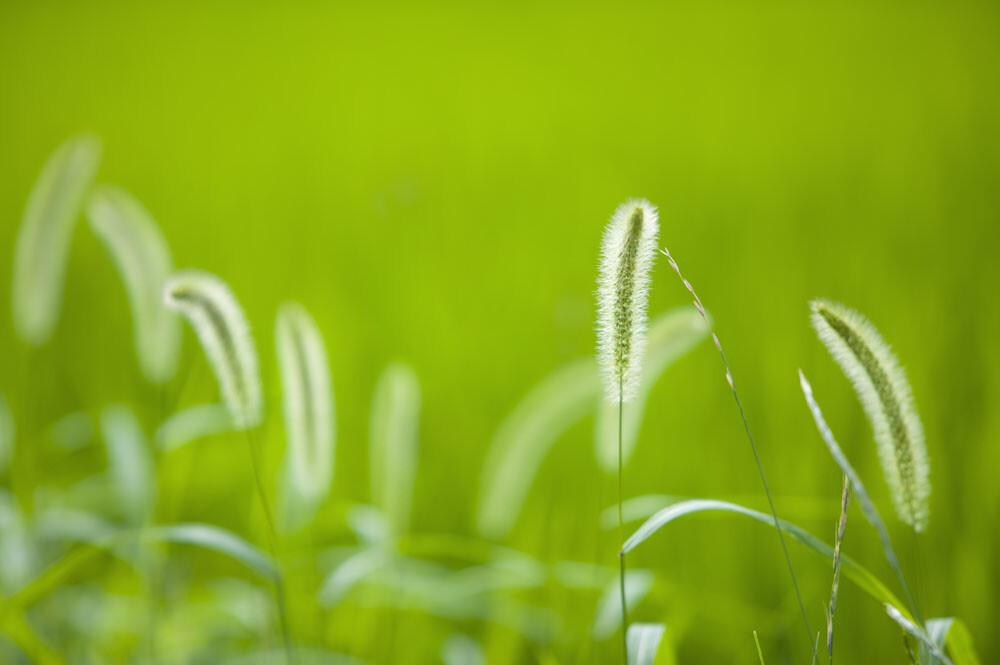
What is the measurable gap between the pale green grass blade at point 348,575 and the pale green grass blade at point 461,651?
0.29m

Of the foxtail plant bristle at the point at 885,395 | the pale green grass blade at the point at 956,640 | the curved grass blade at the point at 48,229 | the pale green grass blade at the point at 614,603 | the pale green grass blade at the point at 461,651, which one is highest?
the curved grass blade at the point at 48,229

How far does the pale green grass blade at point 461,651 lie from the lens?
1.25 metres

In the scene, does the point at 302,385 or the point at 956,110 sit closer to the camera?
the point at 302,385

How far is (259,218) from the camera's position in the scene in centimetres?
297

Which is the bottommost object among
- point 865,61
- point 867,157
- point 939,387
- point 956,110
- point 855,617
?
point 855,617

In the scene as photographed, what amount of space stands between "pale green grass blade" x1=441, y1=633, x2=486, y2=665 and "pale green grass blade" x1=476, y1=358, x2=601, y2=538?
11.6 inches

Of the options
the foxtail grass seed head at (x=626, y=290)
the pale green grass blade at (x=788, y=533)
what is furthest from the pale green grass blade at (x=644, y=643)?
the foxtail grass seed head at (x=626, y=290)

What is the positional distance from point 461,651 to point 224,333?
0.82 meters

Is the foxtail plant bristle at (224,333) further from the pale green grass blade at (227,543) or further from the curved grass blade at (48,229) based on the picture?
the curved grass blade at (48,229)

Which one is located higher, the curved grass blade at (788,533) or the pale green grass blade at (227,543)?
the curved grass blade at (788,533)

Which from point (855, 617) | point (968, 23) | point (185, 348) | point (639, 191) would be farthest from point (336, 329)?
point (968, 23)

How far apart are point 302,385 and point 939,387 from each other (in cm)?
155

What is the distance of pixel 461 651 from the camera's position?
4.28ft

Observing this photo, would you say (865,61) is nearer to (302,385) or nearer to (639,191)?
(639,191)
